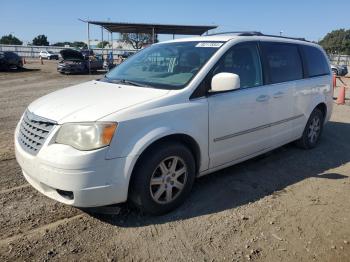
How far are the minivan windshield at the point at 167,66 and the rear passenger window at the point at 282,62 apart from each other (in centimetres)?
97

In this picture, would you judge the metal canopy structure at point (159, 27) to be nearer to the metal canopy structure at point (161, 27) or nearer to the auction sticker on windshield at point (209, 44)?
the metal canopy structure at point (161, 27)

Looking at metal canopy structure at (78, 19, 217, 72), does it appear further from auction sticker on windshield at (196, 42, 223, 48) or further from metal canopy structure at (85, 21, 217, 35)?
auction sticker on windshield at (196, 42, 223, 48)

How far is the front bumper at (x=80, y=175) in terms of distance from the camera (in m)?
3.27

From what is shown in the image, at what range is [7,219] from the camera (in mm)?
3762

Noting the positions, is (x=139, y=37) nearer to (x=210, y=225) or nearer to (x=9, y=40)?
(x=9, y=40)

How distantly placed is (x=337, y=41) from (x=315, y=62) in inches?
3930

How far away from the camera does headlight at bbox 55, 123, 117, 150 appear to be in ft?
10.9

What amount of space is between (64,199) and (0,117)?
20.4 feet

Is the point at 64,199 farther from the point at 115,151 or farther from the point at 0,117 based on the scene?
the point at 0,117

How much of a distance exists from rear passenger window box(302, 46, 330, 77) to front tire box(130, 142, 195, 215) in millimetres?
3175

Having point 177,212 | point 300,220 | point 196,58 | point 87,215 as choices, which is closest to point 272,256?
point 300,220

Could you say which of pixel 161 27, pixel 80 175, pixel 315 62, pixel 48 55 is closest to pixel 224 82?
pixel 80 175

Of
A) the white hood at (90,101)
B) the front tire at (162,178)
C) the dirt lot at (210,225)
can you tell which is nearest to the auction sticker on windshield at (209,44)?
the white hood at (90,101)

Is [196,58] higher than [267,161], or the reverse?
[196,58]
